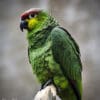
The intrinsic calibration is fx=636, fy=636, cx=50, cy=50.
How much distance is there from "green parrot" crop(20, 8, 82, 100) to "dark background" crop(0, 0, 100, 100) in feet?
2.75

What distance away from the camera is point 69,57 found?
2.06 metres

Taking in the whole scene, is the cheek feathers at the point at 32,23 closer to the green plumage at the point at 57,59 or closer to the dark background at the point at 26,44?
the green plumage at the point at 57,59

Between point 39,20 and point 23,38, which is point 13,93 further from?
point 39,20

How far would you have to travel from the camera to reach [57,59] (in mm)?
2059

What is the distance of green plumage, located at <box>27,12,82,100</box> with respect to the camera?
203cm

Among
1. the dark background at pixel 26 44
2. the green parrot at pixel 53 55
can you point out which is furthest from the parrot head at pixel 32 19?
the dark background at pixel 26 44

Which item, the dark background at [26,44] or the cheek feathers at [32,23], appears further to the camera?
the dark background at [26,44]

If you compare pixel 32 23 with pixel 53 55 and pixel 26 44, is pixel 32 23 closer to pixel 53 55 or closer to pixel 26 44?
pixel 53 55

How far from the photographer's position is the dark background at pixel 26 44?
296cm

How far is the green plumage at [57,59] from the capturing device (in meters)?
2.03

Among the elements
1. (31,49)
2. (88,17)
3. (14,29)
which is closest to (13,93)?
(14,29)

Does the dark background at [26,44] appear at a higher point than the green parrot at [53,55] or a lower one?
higher

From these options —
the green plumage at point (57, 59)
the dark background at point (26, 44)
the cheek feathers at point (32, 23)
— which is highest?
the dark background at point (26, 44)

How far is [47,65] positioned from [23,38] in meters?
1.03
